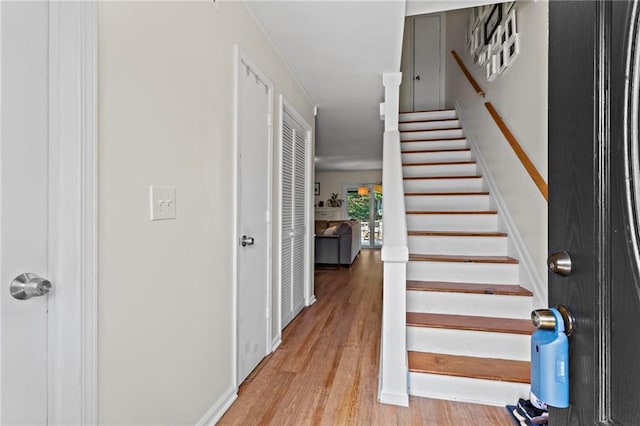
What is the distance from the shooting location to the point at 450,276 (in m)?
2.51

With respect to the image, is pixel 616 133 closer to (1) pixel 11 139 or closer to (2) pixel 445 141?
(1) pixel 11 139

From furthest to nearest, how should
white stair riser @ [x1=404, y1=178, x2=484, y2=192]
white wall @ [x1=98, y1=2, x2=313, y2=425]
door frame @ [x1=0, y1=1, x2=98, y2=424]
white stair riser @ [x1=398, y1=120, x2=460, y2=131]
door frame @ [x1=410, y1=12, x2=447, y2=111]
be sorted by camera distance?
1. door frame @ [x1=410, y1=12, x2=447, y2=111]
2. white stair riser @ [x1=398, y1=120, x2=460, y2=131]
3. white stair riser @ [x1=404, y1=178, x2=484, y2=192]
4. white wall @ [x1=98, y1=2, x2=313, y2=425]
5. door frame @ [x1=0, y1=1, x2=98, y2=424]

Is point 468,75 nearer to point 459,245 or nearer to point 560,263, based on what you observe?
point 459,245

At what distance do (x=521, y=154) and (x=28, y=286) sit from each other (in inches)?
109

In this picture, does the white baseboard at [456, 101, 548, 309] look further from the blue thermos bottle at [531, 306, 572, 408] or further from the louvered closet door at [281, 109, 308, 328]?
the louvered closet door at [281, 109, 308, 328]

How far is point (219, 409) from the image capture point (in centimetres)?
166

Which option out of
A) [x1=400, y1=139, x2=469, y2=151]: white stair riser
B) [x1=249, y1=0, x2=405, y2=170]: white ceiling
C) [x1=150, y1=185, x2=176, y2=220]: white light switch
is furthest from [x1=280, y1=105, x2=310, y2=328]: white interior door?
[x1=150, y1=185, x2=176, y2=220]: white light switch

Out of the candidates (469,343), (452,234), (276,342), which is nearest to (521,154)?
(452,234)

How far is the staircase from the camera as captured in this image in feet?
6.10

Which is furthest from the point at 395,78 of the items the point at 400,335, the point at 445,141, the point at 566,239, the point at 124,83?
the point at 566,239

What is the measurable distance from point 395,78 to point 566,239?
8.51ft

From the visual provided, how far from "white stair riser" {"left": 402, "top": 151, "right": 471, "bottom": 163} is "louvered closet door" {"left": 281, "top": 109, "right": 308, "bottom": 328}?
128 cm

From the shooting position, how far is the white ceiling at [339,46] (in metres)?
1.97

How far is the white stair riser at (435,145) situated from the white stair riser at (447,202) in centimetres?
100
